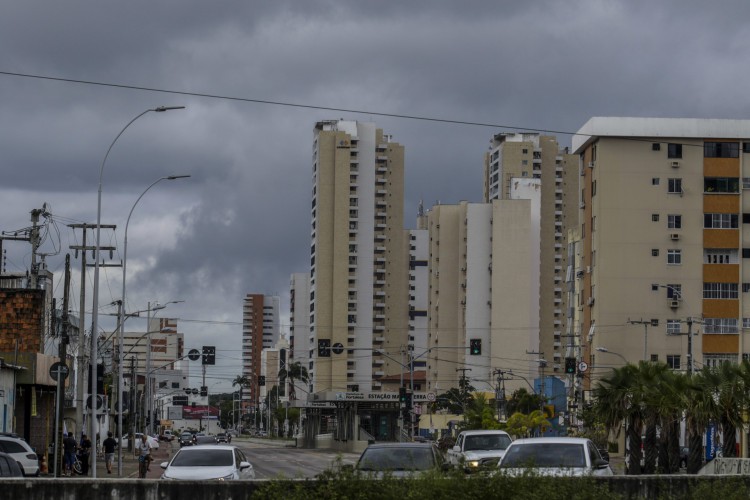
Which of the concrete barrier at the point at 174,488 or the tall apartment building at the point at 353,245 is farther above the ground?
the tall apartment building at the point at 353,245

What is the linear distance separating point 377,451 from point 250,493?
5618 millimetres

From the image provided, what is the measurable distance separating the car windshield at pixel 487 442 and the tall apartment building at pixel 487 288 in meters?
113

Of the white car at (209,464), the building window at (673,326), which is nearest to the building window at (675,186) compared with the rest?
the building window at (673,326)

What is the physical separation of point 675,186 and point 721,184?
11.9 ft

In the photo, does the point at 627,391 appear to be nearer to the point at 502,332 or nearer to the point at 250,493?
the point at 250,493

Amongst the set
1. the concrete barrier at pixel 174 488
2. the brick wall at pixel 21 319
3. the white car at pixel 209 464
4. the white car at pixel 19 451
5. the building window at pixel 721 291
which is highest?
the building window at pixel 721 291

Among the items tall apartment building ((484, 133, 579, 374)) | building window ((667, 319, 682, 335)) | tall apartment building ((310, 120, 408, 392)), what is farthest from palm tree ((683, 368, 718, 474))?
tall apartment building ((484, 133, 579, 374))

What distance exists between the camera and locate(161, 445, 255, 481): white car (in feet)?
90.2

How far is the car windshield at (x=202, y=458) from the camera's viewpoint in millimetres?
28500

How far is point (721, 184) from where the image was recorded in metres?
101

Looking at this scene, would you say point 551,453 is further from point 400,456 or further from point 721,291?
point 721,291

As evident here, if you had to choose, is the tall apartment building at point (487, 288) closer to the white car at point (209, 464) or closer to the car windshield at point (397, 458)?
the white car at point (209, 464)

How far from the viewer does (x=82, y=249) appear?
5656cm

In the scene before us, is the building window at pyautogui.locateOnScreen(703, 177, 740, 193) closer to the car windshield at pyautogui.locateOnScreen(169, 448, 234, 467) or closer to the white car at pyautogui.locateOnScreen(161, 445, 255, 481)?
the white car at pyautogui.locateOnScreen(161, 445, 255, 481)
